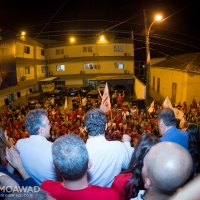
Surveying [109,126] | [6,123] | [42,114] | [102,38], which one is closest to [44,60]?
[102,38]

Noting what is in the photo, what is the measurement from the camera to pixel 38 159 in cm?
262

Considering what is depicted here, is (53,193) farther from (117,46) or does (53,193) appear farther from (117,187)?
(117,46)

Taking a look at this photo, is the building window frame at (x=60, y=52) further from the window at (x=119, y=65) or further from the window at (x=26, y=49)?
the window at (x=119, y=65)

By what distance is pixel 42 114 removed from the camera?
292 centimetres

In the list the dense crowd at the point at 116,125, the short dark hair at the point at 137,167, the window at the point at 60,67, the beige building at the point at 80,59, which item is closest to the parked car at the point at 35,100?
the dense crowd at the point at 116,125

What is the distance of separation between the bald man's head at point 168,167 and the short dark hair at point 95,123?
125cm

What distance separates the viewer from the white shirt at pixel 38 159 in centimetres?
258

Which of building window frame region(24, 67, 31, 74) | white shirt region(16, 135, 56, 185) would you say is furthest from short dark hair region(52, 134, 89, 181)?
building window frame region(24, 67, 31, 74)

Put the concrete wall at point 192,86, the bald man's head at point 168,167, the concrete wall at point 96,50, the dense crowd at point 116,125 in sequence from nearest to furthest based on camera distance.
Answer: the bald man's head at point 168,167, the dense crowd at point 116,125, the concrete wall at point 192,86, the concrete wall at point 96,50

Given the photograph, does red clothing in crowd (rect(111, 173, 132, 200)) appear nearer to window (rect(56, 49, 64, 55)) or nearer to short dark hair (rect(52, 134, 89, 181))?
short dark hair (rect(52, 134, 89, 181))

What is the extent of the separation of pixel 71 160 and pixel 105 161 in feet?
3.06

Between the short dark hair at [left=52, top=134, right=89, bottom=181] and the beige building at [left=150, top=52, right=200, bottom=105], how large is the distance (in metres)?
13.9

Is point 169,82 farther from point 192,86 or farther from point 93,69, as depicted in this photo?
point 93,69

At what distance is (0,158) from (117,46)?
3392cm
